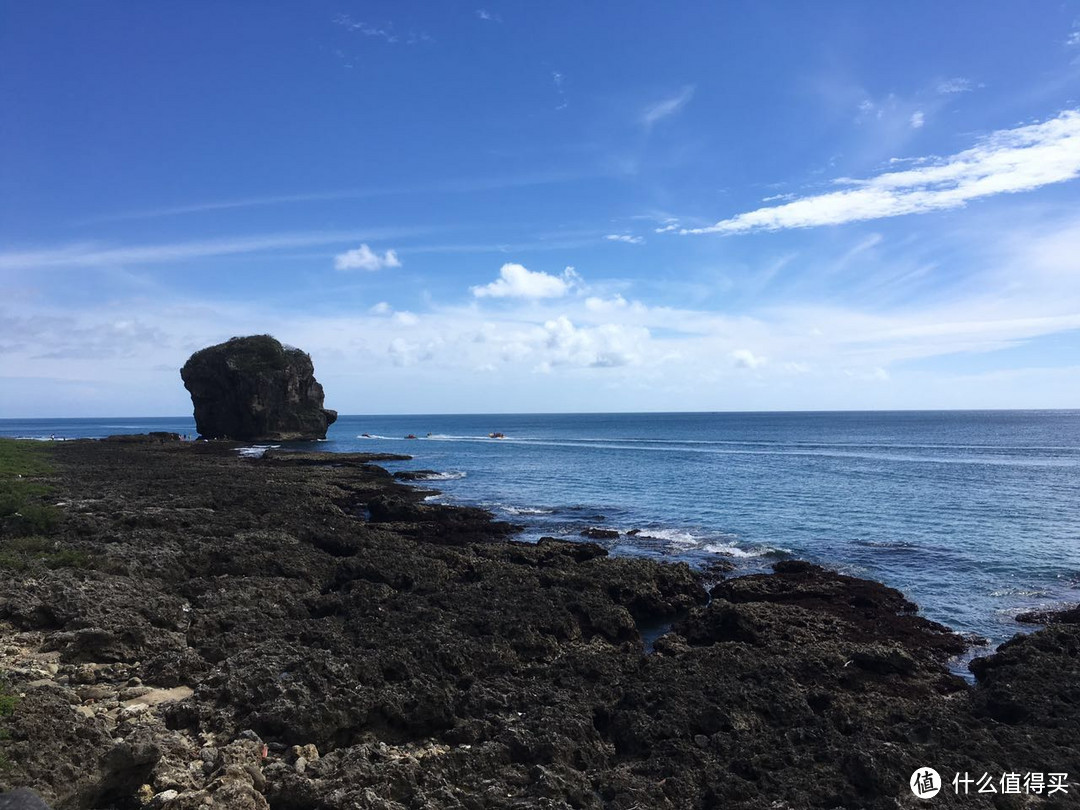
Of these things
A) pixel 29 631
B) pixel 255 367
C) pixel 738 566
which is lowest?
pixel 738 566

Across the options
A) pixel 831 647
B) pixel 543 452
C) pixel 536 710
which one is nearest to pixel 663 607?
pixel 831 647

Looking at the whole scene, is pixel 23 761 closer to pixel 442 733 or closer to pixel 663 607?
pixel 442 733

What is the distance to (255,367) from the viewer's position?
3935 inches

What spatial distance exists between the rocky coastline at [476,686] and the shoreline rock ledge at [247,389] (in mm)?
81664

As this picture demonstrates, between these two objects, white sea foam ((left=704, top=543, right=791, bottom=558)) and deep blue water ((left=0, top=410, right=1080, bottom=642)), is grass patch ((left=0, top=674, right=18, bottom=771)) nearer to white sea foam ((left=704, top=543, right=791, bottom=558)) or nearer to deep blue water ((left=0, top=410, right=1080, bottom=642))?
deep blue water ((left=0, top=410, right=1080, bottom=642))

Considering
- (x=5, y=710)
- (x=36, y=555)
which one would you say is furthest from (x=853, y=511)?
(x=5, y=710)

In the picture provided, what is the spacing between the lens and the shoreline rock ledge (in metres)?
98.6

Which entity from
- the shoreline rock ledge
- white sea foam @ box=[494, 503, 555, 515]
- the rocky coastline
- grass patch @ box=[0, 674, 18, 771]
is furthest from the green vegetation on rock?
the shoreline rock ledge

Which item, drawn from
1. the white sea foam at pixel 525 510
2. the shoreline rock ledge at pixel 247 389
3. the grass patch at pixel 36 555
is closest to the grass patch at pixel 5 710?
the grass patch at pixel 36 555

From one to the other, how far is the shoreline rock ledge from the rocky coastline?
268 feet

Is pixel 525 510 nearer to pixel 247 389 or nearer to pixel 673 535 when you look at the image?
pixel 673 535

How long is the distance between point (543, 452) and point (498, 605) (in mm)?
Answer: 73203

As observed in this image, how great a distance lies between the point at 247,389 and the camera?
98125 millimetres

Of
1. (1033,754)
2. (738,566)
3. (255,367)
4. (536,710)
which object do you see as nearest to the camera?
(1033,754)
